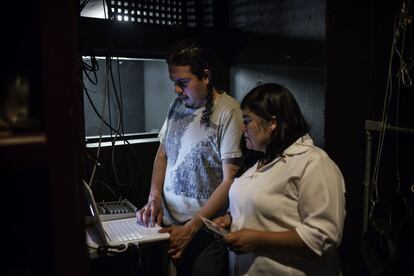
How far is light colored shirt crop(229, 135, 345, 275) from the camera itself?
1266mm

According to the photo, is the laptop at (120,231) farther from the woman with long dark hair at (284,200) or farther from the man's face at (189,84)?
the man's face at (189,84)

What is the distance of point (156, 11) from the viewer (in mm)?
2232

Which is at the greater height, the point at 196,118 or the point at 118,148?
the point at 196,118

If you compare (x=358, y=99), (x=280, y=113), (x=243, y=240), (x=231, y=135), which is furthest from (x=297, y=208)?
(x=358, y=99)

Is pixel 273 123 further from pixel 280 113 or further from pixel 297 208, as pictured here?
pixel 297 208

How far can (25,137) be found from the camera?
612 millimetres

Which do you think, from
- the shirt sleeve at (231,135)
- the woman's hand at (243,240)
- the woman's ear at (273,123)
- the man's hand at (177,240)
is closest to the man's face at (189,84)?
the shirt sleeve at (231,135)

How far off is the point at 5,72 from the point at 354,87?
1.70 meters

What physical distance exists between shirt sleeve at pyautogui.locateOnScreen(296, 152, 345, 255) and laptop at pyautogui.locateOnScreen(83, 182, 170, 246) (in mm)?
611

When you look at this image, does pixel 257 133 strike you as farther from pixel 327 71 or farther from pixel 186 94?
pixel 327 71

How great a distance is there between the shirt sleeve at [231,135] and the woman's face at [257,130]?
21 centimetres

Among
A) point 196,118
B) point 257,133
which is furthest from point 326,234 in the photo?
point 196,118

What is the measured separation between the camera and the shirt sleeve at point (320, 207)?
4.13 feet

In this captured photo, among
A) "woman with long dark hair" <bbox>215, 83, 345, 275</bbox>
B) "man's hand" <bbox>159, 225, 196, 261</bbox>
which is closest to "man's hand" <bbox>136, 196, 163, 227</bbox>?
"man's hand" <bbox>159, 225, 196, 261</bbox>
